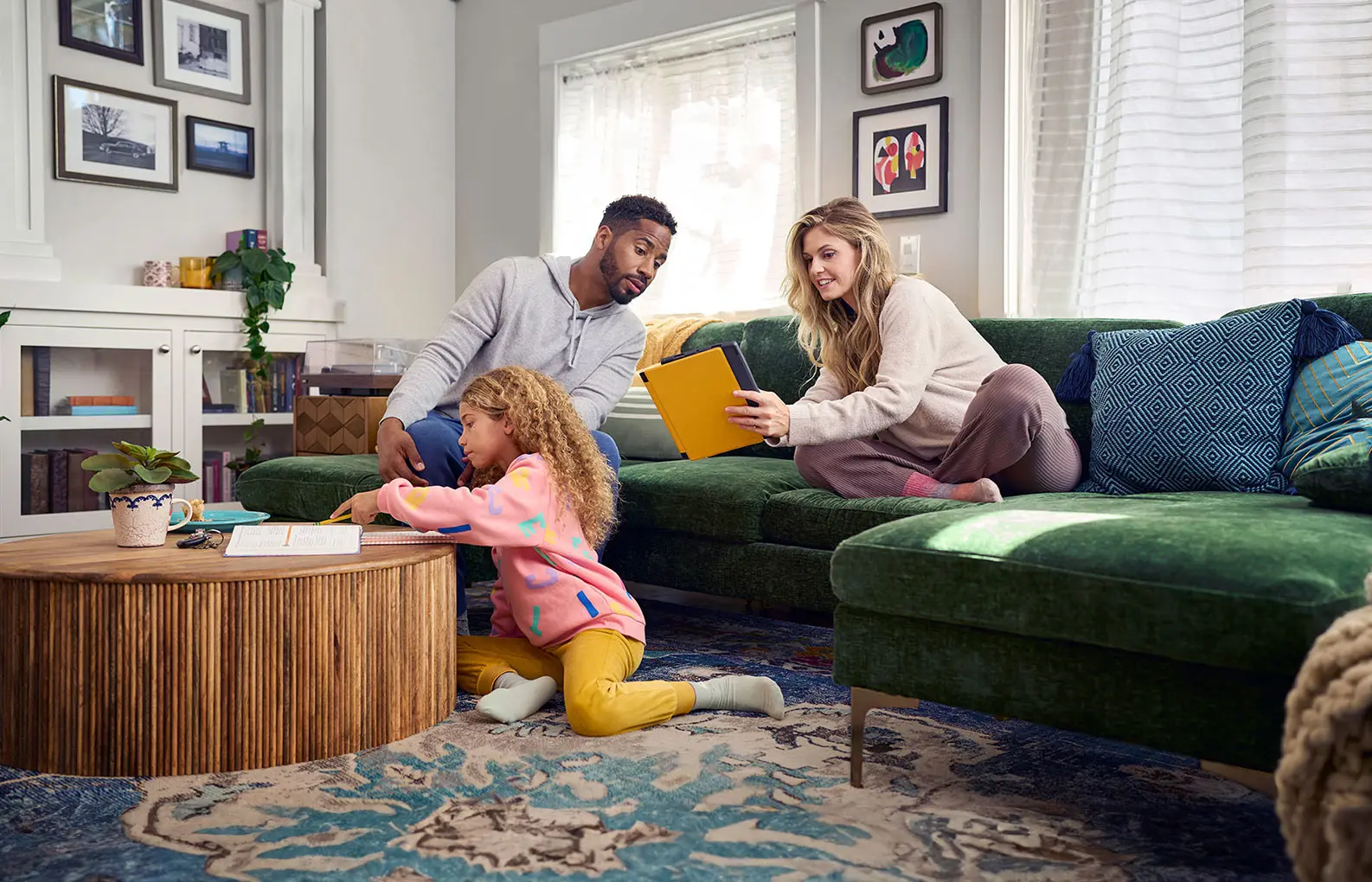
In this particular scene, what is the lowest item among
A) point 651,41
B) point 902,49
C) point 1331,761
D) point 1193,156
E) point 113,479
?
point 1331,761

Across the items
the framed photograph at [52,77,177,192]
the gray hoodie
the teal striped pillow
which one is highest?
the framed photograph at [52,77,177,192]

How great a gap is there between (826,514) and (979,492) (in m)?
0.31

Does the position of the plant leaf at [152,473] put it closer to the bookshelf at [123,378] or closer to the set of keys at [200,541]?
the set of keys at [200,541]

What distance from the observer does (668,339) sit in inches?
141

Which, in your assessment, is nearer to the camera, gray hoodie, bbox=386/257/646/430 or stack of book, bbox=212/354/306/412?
gray hoodie, bbox=386/257/646/430

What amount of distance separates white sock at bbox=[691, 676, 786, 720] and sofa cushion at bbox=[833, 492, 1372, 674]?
0.39 metres

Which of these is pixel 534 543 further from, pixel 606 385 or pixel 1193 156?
pixel 1193 156

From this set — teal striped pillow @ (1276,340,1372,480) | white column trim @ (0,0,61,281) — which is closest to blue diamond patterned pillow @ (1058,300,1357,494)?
teal striped pillow @ (1276,340,1372,480)

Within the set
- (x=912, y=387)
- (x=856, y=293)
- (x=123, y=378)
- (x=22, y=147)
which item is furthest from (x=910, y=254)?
(x=22, y=147)

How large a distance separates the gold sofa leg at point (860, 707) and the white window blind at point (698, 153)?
2492mm

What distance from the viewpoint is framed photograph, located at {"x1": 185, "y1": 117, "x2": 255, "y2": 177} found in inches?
171

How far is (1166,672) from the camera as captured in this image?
1.33m

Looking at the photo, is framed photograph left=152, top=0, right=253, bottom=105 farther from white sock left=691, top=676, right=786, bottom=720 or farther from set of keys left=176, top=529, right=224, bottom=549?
white sock left=691, top=676, right=786, bottom=720

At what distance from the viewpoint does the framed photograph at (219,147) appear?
171 inches
